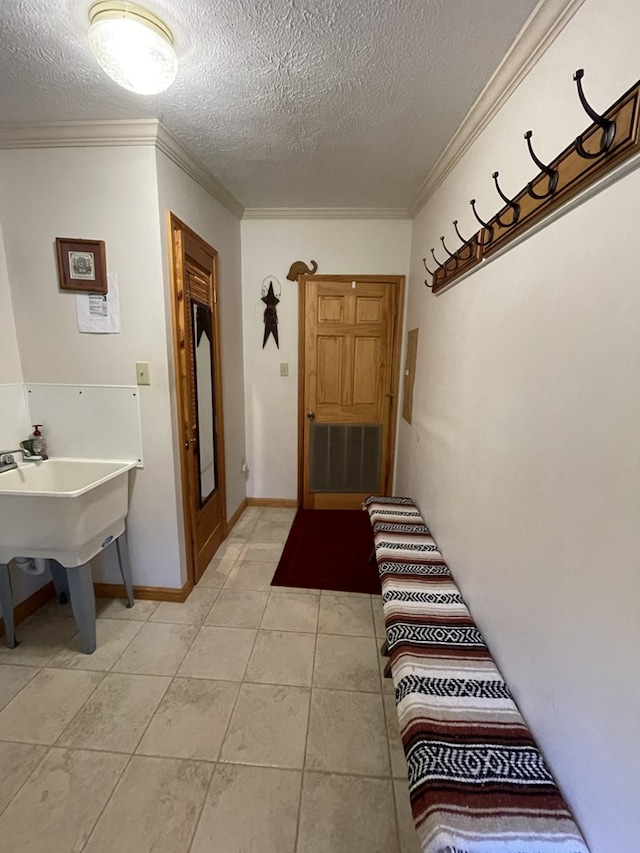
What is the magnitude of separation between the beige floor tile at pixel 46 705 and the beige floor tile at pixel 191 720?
35cm

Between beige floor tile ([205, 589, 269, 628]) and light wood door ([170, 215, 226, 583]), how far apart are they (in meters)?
0.26

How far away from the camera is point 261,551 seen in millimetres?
2631

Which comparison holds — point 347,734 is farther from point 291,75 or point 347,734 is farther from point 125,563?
point 291,75

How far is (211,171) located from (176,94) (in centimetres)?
71

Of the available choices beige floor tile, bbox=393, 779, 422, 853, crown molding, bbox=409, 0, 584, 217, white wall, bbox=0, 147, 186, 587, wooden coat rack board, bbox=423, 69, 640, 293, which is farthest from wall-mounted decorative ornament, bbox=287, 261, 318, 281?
beige floor tile, bbox=393, 779, 422, 853

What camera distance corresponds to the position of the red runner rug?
2.28 metres

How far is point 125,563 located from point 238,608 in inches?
26.5

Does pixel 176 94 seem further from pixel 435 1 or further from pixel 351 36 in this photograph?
pixel 435 1

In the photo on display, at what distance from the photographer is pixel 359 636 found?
1.85m

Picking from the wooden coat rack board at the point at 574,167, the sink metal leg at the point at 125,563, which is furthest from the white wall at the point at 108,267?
the wooden coat rack board at the point at 574,167

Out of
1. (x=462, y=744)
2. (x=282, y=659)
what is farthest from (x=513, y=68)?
(x=282, y=659)

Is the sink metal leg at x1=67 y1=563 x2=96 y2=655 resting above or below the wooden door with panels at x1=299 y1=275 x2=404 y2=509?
below

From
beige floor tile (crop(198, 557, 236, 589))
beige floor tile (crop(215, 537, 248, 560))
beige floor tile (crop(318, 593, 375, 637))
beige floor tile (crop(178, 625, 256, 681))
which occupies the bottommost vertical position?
beige floor tile (crop(178, 625, 256, 681))

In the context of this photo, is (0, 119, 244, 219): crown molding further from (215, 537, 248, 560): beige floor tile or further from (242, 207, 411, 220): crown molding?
(215, 537, 248, 560): beige floor tile
